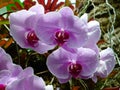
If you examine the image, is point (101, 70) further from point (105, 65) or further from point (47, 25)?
point (47, 25)

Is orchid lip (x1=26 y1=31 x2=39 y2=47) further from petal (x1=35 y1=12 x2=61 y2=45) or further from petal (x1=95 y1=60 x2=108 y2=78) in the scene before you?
petal (x1=95 y1=60 x2=108 y2=78)

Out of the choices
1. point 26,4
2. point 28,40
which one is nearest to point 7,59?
point 28,40

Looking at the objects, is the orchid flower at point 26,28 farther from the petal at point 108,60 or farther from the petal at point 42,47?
the petal at point 108,60

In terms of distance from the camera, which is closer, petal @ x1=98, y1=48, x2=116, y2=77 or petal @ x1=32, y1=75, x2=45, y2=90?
petal @ x1=32, y1=75, x2=45, y2=90

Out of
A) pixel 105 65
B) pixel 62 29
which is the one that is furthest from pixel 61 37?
pixel 105 65

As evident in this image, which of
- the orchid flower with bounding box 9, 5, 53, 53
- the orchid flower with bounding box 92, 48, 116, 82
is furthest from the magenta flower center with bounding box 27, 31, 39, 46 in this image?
the orchid flower with bounding box 92, 48, 116, 82

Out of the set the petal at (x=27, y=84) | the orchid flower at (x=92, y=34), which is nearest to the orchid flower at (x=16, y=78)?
the petal at (x=27, y=84)
